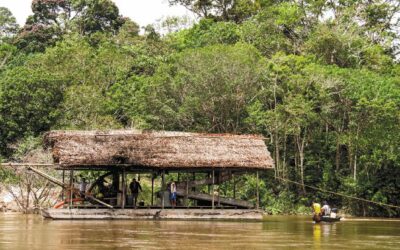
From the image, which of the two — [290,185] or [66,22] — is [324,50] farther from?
[66,22]

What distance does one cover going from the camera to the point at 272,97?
142 ft

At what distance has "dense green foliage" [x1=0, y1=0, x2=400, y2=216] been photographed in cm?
3934

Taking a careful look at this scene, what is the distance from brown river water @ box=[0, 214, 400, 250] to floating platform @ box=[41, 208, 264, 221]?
5.67 ft

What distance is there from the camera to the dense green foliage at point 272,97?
1549 inches

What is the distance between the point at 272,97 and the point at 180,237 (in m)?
24.6

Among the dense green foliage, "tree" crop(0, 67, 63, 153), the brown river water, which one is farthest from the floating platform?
"tree" crop(0, 67, 63, 153)

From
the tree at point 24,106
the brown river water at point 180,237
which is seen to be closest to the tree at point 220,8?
the tree at point 24,106

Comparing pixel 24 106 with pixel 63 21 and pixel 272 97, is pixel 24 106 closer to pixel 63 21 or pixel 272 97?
pixel 272 97

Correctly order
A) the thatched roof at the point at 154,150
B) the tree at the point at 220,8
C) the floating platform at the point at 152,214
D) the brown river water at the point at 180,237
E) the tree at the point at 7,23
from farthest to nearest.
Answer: the tree at the point at 7,23 → the tree at the point at 220,8 → the thatched roof at the point at 154,150 → the floating platform at the point at 152,214 → the brown river water at the point at 180,237

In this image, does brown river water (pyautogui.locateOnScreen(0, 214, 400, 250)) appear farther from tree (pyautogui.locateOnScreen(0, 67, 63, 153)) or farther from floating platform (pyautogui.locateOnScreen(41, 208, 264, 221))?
tree (pyautogui.locateOnScreen(0, 67, 63, 153))

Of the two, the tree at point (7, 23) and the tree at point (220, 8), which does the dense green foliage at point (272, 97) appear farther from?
the tree at point (7, 23)

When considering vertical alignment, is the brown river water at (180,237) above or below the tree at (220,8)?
below

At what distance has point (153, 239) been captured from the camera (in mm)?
18875

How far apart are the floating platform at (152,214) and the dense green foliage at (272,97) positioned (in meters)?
10.4
